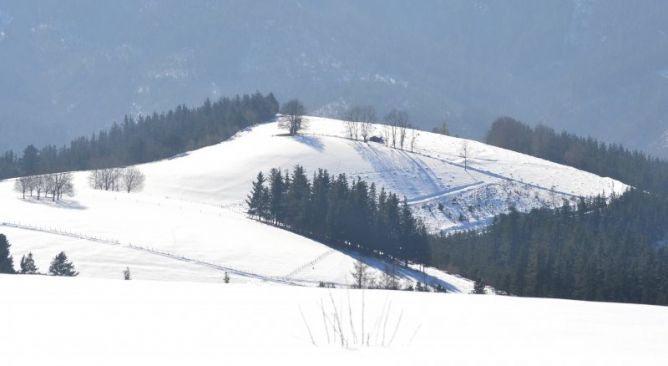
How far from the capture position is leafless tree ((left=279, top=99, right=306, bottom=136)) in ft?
531

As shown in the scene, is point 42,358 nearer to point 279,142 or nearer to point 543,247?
point 543,247

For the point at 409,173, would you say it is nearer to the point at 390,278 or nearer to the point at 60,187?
the point at 60,187

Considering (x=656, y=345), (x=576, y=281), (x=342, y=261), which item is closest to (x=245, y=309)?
(x=656, y=345)

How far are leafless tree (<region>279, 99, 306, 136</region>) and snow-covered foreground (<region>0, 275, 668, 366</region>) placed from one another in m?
144

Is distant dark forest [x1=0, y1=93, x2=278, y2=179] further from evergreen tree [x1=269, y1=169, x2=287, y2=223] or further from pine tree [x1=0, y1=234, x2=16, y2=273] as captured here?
pine tree [x1=0, y1=234, x2=16, y2=273]

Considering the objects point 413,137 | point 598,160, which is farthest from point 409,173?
point 598,160

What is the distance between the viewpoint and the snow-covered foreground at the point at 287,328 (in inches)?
387

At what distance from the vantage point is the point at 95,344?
406 inches

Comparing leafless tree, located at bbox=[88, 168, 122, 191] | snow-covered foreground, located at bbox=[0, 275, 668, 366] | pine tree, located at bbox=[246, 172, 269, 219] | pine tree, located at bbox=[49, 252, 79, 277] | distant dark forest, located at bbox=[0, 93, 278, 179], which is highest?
distant dark forest, located at bbox=[0, 93, 278, 179]

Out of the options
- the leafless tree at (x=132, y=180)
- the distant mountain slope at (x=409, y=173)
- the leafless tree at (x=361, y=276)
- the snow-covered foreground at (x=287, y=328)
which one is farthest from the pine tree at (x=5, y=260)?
the leafless tree at (x=132, y=180)

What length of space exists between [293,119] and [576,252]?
88.2m

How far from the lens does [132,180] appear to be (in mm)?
120062

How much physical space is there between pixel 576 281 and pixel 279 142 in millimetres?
90534

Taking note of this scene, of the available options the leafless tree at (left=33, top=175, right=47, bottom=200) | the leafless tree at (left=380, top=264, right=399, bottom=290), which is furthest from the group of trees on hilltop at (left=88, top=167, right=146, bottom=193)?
the leafless tree at (left=380, top=264, right=399, bottom=290)
